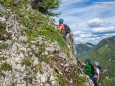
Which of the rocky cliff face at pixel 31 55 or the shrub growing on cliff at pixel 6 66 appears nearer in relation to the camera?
the shrub growing on cliff at pixel 6 66

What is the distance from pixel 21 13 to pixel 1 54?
17.2ft

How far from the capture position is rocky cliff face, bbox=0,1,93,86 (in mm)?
17938

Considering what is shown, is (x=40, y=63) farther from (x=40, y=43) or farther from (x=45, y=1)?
(x=45, y=1)

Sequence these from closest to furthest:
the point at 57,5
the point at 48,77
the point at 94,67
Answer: the point at 48,77 < the point at 94,67 < the point at 57,5

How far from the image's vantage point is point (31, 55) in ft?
63.3

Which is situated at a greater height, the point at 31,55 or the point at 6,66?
the point at 31,55

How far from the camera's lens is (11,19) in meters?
21.1

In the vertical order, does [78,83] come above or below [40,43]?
below

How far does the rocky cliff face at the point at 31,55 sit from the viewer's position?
17.9m

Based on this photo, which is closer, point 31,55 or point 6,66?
point 6,66

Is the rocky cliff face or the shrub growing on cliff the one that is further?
the rocky cliff face

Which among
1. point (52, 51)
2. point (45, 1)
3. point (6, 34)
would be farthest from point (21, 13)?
point (45, 1)

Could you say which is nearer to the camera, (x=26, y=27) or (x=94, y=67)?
(x=26, y=27)

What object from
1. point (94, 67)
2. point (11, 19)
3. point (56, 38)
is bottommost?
point (94, 67)
